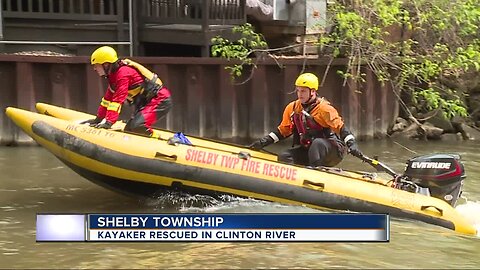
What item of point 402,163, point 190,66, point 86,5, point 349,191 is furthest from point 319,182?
point 86,5

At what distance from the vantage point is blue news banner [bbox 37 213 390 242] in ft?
18.5

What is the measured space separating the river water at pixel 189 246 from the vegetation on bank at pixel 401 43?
351 centimetres

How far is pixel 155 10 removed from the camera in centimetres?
1226

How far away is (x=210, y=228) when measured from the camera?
5.70 meters

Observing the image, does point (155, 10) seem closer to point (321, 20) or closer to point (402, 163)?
point (321, 20)

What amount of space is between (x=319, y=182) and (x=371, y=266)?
1383 millimetres

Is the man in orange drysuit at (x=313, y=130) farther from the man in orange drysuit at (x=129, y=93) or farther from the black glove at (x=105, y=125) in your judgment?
the black glove at (x=105, y=125)

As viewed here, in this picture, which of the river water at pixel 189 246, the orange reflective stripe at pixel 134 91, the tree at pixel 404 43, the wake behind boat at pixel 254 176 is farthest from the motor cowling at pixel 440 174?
the tree at pixel 404 43

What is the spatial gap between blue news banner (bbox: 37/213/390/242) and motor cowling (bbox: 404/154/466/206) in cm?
120

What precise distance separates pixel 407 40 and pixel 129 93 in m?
5.78

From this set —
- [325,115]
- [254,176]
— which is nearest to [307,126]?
[325,115]

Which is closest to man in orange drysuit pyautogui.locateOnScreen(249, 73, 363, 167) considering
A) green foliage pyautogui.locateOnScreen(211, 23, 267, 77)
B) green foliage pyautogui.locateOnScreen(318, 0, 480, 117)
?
green foliage pyautogui.locateOnScreen(211, 23, 267, 77)

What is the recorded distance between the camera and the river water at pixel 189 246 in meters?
5.63

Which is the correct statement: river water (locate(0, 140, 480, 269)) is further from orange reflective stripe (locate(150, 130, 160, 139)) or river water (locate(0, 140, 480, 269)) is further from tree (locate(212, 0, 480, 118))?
tree (locate(212, 0, 480, 118))
